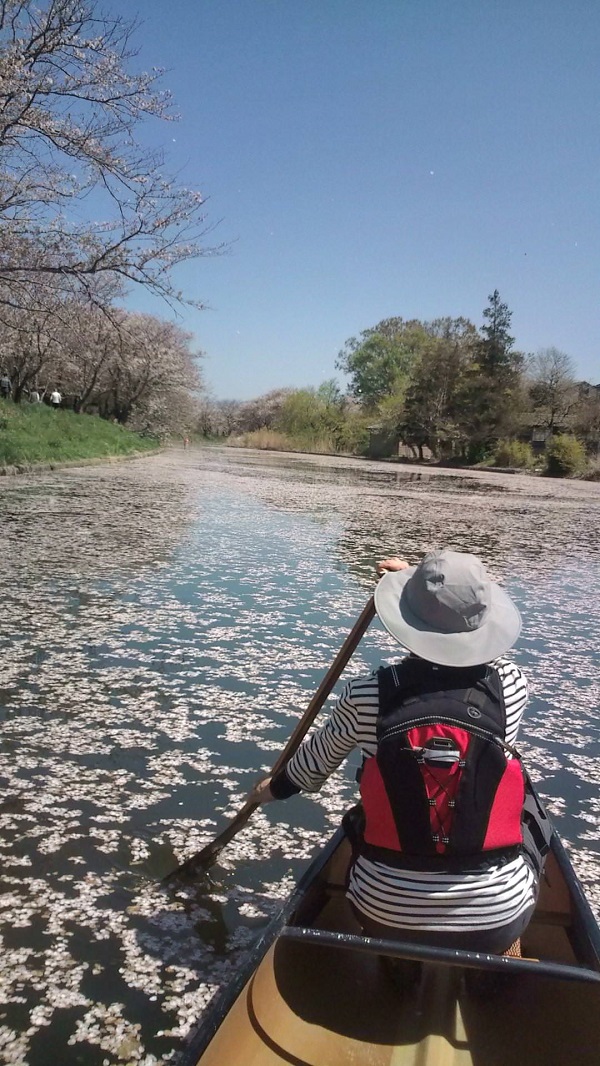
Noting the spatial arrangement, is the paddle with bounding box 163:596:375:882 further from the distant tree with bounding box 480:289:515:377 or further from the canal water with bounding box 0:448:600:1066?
the distant tree with bounding box 480:289:515:377

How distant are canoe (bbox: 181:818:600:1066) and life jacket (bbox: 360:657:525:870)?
7.4 inches

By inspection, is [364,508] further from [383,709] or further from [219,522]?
[383,709]

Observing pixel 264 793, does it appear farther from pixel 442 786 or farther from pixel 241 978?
pixel 442 786

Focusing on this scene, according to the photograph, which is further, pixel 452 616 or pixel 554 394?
pixel 554 394

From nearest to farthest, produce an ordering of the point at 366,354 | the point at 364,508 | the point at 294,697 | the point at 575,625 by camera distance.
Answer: the point at 294,697 → the point at 575,625 → the point at 364,508 → the point at 366,354

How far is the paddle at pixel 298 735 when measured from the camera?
2369mm

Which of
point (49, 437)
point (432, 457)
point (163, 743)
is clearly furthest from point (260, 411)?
point (163, 743)

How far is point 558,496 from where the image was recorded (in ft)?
74.1

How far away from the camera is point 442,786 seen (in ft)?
5.22

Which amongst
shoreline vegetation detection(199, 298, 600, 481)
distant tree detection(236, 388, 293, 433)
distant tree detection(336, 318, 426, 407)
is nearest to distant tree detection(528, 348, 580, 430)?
shoreline vegetation detection(199, 298, 600, 481)

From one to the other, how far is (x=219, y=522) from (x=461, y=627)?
1019cm

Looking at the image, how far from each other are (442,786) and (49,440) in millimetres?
20748

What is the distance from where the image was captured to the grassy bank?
1800 centimetres

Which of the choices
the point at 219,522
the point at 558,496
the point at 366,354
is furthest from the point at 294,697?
the point at 366,354
